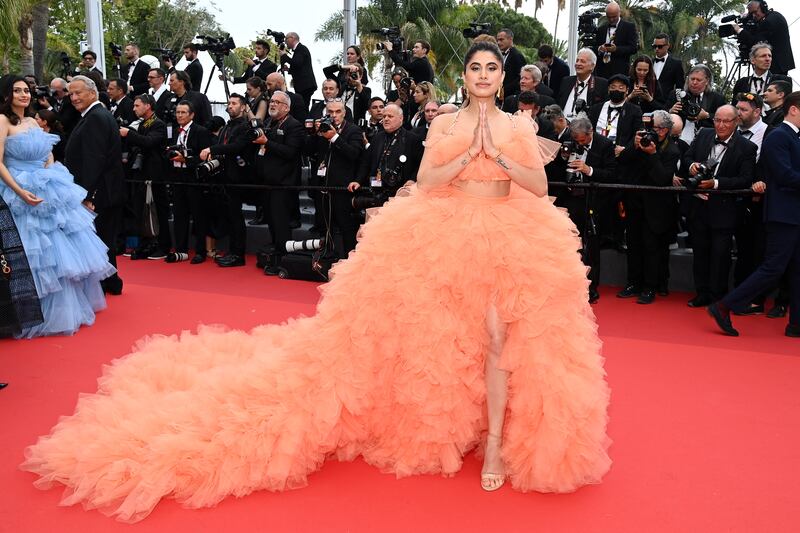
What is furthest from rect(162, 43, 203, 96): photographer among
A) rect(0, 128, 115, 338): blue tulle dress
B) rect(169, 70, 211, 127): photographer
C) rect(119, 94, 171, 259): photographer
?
rect(0, 128, 115, 338): blue tulle dress

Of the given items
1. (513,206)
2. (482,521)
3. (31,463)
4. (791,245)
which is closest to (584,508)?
(482,521)

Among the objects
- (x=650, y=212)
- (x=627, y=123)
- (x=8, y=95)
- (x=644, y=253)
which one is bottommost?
(x=644, y=253)

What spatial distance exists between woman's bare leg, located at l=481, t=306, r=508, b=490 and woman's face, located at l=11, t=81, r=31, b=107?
401cm

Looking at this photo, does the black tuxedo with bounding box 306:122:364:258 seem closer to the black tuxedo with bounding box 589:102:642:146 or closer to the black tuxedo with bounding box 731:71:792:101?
the black tuxedo with bounding box 589:102:642:146

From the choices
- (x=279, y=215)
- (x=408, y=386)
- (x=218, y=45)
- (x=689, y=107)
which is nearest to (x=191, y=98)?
(x=218, y=45)

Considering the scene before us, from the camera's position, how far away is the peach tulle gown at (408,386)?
314 centimetres

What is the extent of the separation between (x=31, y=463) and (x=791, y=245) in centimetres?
507

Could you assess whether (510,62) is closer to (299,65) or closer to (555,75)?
(555,75)

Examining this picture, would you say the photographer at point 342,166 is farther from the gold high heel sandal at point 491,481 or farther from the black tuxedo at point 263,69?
the gold high heel sandal at point 491,481

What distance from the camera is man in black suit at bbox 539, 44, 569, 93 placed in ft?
30.6

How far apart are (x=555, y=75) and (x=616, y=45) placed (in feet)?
2.79

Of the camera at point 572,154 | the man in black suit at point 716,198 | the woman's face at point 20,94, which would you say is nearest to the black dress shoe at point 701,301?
the man in black suit at point 716,198

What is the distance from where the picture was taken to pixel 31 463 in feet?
10.9

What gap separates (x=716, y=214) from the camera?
21.1ft
